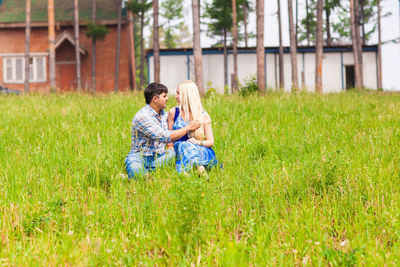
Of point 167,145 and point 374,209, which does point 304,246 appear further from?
point 167,145

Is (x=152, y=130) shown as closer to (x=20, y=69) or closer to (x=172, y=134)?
(x=172, y=134)

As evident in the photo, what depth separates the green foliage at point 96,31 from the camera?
84.1ft

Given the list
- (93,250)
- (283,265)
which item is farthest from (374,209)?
(93,250)

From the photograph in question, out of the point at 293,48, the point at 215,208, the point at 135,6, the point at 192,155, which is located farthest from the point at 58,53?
the point at 215,208

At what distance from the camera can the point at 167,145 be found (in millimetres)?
5270

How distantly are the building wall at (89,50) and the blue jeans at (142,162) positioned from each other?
23595mm

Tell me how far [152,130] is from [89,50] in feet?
83.3

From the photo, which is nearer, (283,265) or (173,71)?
(283,265)

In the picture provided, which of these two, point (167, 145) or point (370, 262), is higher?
point (167, 145)

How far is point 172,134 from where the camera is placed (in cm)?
461

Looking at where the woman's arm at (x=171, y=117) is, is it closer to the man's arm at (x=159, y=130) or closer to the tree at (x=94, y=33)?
the man's arm at (x=159, y=130)

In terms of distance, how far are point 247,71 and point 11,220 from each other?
27041 mm

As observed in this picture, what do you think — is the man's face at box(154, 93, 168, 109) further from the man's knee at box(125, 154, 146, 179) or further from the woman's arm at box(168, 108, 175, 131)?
the man's knee at box(125, 154, 146, 179)

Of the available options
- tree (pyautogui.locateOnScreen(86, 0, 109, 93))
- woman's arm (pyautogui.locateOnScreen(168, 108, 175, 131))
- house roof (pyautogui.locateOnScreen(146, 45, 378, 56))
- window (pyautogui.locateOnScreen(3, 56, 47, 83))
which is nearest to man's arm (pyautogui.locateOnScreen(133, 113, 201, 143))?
woman's arm (pyautogui.locateOnScreen(168, 108, 175, 131))
